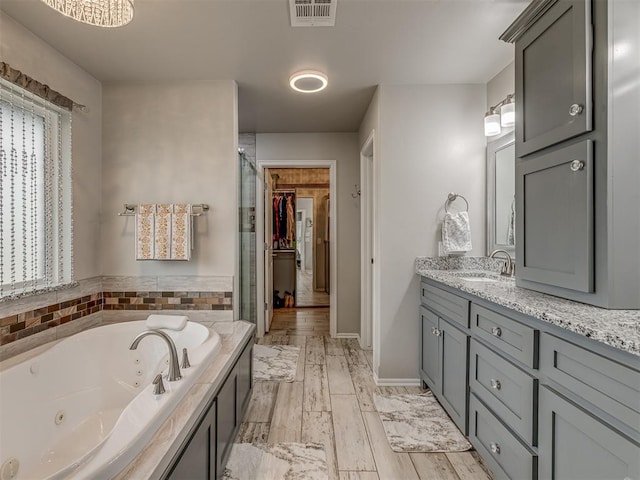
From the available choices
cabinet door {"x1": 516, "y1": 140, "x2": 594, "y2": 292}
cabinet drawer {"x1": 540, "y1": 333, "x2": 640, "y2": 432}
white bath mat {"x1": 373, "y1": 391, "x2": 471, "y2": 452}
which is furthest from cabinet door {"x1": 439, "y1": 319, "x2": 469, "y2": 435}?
cabinet drawer {"x1": 540, "y1": 333, "x2": 640, "y2": 432}

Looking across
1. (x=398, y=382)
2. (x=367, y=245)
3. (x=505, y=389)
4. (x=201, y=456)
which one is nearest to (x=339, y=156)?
(x=367, y=245)

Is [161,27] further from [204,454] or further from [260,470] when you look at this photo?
[260,470]

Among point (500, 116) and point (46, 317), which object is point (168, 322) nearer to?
point (46, 317)

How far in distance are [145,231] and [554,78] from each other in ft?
8.45

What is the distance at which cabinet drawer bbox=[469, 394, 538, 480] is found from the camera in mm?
1282

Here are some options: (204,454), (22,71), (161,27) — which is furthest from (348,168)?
(204,454)

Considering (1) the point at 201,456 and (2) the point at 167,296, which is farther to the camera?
(2) the point at 167,296

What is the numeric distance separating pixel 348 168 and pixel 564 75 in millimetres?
2472

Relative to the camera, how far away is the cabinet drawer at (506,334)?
1263 millimetres

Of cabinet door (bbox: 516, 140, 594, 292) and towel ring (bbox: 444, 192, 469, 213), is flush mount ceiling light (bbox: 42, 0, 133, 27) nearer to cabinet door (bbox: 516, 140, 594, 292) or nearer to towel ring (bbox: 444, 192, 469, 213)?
cabinet door (bbox: 516, 140, 594, 292)

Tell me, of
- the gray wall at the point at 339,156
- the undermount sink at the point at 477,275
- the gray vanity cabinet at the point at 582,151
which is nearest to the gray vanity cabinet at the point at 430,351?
the undermount sink at the point at 477,275

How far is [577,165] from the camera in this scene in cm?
127

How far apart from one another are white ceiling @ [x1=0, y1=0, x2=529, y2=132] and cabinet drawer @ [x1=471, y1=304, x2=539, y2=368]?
159cm

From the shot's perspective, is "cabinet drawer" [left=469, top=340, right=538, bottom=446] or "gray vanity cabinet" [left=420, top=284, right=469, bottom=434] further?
"gray vanity cabinet" [left=420, top=284, right=469, bottom=434]
